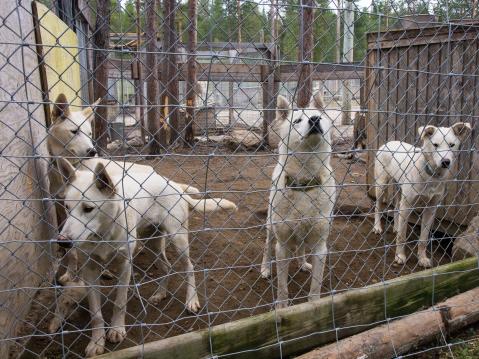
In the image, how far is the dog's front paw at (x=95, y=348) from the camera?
102 inches

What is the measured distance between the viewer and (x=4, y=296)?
2293 millimetres

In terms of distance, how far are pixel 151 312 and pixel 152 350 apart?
3.67 feet

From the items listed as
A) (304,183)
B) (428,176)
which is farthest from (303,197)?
(428,176)

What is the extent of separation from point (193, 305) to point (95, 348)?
80 cm

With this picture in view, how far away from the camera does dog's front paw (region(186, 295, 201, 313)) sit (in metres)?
3.17

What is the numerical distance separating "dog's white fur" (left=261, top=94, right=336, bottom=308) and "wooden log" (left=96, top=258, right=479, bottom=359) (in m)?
0.39

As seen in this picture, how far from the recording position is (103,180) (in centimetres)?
248

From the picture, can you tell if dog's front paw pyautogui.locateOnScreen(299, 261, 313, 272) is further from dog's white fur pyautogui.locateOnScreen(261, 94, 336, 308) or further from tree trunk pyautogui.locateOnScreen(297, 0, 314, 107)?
tree trunk pyautogui.locateOnScreen(297, 0, 314, 107)

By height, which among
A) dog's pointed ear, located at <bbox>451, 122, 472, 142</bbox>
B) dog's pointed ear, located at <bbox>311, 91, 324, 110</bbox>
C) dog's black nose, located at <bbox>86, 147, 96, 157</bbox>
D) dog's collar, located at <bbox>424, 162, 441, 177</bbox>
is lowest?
dog's collar, located at <bbox>424, 162, 441, 177</bbox>

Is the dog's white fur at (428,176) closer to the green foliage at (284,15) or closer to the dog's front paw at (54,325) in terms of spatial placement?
the green foliage at (284,15)

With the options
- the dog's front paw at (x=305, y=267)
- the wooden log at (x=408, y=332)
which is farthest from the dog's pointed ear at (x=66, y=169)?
the dog's front paw at (x=305, y=267)

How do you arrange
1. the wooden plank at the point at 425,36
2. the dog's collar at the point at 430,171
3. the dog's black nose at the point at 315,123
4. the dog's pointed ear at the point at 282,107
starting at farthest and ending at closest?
1. the dog's collar at the point at 430,171
2. the wooden plank at the point at 425,36
3. the dog's pointed ear at the point at 282,107
4. the dog's black nose at the point at 315,123

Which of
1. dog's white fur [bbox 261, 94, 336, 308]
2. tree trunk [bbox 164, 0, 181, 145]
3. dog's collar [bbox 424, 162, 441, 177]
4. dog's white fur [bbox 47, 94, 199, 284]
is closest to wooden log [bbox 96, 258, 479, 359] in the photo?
dog's white fur [bbox 261, 94, 336, 308]

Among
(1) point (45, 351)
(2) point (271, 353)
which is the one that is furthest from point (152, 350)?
(1) point (45, 351)
